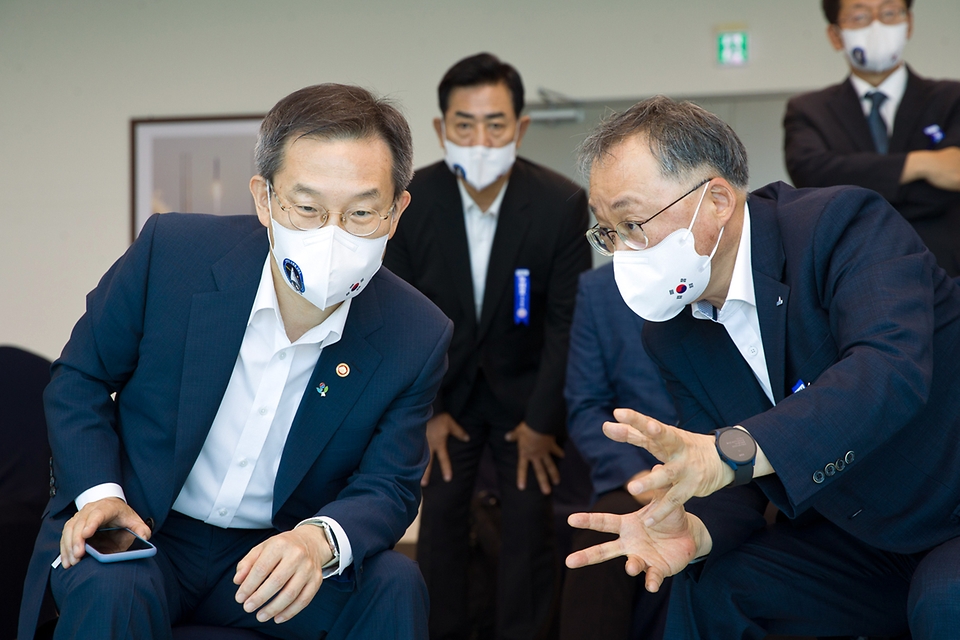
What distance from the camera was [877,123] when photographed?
3129 mm

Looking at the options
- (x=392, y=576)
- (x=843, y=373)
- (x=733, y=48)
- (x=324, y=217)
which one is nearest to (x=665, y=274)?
(x=843, y=373)

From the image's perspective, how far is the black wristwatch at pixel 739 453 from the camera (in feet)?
4.92

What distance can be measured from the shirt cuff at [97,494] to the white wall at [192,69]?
3532 millimetres

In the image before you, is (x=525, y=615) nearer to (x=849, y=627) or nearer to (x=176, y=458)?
(x=849, y=627)

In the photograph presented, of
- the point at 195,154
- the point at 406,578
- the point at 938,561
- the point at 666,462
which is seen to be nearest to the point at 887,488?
the point at 938,561

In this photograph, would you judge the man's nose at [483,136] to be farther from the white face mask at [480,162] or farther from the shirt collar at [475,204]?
the shirt collar at [475,204]

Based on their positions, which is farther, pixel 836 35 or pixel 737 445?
pixel 836 35

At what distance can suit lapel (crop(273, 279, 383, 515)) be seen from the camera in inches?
75.1

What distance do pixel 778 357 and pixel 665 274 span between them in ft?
0.92

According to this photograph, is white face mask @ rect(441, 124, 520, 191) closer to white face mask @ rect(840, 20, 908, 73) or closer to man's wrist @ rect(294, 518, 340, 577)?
white face mask @ rect(840, 20, 908, 73)

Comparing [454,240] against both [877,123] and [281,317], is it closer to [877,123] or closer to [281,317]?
[281,317]

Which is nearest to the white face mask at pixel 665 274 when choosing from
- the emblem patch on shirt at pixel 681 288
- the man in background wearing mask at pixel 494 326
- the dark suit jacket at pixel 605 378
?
the emblem patch on shirt at pixel 681 288

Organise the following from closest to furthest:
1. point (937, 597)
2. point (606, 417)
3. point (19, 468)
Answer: point (937, 597), point (19, 468), point (606, 417)

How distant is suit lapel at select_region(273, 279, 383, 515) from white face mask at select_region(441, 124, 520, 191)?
4.59ft
